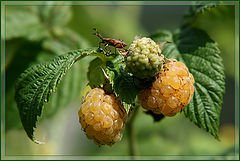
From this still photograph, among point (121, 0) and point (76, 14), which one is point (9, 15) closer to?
point (76, 14)

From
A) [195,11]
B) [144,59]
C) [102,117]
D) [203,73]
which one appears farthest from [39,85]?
[195,11]

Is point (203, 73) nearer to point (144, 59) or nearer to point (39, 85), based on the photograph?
point (144, 59)

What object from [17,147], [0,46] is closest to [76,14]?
[0,46]

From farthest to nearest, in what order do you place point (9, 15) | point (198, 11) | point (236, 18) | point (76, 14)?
point (76, 14) → point (9, 15) → point (236, 18) → point (198, 11)

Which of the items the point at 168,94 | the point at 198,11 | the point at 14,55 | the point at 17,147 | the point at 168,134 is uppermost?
the point at 198,11

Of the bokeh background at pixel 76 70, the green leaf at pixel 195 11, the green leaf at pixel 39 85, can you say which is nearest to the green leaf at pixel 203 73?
the green leaf at pixel 195 11

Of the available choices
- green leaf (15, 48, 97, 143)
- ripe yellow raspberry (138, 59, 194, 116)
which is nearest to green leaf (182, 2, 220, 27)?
ripe yellow raspberry (138, 59, 194, 116)

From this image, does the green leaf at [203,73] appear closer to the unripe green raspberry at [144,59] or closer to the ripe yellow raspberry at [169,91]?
the ripe yellow raspberry at [169,91]

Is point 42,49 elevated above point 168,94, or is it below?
below
